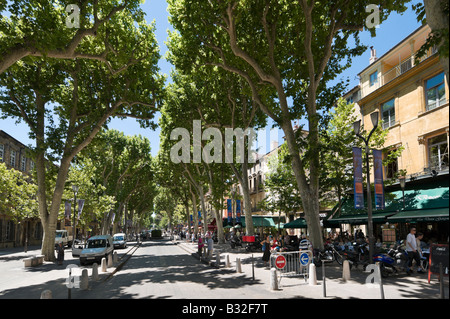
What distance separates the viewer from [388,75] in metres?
23.8

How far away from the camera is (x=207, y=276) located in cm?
1405

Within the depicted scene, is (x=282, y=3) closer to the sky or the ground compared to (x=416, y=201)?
closer to the sky

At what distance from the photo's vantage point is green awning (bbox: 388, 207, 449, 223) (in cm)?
1361

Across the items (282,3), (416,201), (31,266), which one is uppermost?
(282,3)

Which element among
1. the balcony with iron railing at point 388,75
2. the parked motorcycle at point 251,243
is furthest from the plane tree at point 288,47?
the parked motorcycle at point 251,243

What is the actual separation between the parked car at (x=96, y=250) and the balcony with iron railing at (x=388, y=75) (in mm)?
22288

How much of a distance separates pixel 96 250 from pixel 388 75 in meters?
23.7

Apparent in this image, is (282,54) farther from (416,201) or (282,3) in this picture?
(416,201)

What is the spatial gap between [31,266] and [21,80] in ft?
37.5

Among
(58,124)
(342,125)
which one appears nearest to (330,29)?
(342,125)

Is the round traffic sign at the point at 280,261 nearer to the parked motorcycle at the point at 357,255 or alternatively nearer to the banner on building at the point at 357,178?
the parked motorcycle at the point at 357,255

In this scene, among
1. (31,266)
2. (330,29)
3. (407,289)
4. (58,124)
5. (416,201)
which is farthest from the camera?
(58,124)

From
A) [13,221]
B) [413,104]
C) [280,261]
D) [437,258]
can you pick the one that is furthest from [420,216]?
[13,221]

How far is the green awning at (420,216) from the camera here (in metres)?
13.6
